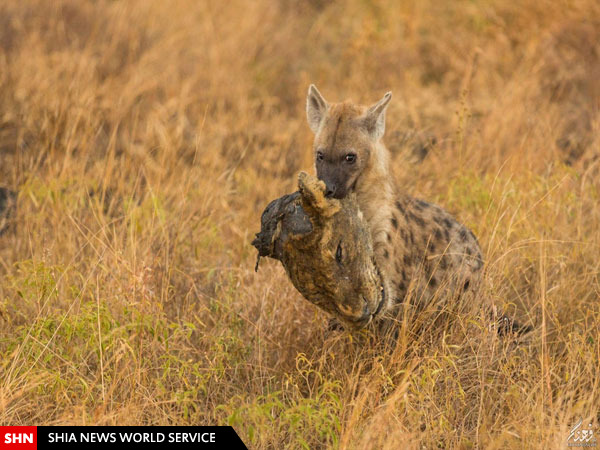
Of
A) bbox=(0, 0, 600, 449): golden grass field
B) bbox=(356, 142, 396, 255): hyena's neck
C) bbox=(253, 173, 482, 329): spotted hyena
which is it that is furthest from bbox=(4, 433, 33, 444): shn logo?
bbox=(356, 142, 396, 255): hyena's neck

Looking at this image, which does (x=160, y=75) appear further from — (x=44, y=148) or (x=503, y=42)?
(x=503, y=42)

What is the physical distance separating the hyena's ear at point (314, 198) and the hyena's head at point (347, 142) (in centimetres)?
95

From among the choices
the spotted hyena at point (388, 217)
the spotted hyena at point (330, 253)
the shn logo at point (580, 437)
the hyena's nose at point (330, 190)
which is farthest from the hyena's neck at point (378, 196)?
the shn logo at point (580, 437)

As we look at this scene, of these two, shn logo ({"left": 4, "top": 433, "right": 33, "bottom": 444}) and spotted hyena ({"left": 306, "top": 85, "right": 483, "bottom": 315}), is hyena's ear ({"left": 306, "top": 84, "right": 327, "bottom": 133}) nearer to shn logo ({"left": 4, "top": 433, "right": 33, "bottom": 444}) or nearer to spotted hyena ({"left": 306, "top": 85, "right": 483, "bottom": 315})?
spotted hyena ({"left": 306, "top": 85, "right": 483, "bottom": 315})

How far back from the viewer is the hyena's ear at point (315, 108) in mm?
4703

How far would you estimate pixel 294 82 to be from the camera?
29.0ft

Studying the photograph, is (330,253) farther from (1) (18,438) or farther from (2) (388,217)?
(1) (18,438)

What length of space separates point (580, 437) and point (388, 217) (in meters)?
1.48

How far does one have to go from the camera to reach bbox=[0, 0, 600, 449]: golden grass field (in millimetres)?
3686

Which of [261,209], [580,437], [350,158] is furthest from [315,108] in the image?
[580,437]

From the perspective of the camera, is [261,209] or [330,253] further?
[261,209]

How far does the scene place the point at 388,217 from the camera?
4.32 meters

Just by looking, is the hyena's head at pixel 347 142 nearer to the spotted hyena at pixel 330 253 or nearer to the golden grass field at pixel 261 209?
the spotted hyena at pixel 330 253

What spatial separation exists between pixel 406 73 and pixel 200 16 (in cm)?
264
